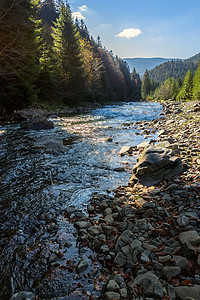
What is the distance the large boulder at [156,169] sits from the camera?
4781 millimetres

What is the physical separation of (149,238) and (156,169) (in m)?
2.60

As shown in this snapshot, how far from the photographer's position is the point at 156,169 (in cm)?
496

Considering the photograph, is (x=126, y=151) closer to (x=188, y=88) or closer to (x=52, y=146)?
(x=52, y=146)

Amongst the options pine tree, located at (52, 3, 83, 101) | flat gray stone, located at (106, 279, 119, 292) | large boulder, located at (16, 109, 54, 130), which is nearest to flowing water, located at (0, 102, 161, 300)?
flat gray stone, located at (106, 279, 119, 292)

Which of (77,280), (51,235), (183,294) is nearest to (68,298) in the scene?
(77,280)

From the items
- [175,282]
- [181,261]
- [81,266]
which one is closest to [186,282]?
[175,282]

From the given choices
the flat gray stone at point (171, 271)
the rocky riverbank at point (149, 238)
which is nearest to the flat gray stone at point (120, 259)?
the rocky riverbank at point (149, 238)

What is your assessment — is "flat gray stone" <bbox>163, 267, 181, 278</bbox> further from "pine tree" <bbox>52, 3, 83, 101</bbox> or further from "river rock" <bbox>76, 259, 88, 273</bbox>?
"pine tree" <bbox>52, 3, 83, 101</bbox>

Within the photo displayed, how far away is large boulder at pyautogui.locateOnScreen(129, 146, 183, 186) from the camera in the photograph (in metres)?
4.78

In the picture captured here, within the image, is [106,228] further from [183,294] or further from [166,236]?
→ [183,294]

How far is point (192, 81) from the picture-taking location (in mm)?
51906

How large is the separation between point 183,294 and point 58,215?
262 cm

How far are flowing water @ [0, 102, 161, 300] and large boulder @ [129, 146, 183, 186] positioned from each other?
22.4 inches

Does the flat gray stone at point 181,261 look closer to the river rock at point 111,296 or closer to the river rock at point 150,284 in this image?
the river rock at point 150,284
